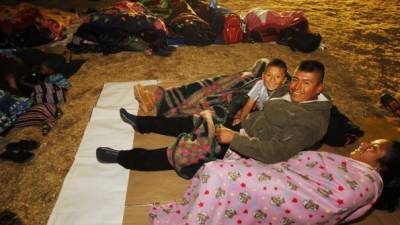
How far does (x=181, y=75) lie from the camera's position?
11.3ft

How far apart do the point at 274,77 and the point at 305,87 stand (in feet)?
1.44

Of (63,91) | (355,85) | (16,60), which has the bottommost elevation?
(355,85)

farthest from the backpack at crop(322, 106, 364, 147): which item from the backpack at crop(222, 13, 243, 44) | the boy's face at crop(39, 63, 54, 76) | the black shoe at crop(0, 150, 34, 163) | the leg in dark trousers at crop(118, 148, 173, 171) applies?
the boy's face at crop(39, 63, 54, 76)

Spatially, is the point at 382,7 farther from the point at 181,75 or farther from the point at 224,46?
the point at 181,75

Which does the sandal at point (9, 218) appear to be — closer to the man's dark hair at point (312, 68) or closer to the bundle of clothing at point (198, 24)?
the man's dark hair at point (312, 68)

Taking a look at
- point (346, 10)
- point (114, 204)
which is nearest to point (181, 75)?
point (114, 204)

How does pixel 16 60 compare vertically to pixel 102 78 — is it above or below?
above

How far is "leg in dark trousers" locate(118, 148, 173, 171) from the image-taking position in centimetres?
208

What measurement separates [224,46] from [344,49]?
5.12 ft

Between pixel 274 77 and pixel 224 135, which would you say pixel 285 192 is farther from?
pixel 274 77

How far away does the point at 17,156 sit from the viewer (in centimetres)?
228

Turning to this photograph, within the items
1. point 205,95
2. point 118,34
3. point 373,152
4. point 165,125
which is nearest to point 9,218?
point 165,125

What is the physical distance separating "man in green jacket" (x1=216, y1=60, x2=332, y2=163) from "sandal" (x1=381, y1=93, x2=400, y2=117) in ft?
5.09

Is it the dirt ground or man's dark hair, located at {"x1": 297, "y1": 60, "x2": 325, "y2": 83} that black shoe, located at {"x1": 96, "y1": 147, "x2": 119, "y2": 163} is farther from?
man's dark hair, located at {"x1": 297, "y1": 60, "x2": 325, "y2": 83}
